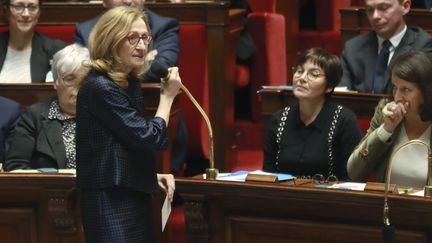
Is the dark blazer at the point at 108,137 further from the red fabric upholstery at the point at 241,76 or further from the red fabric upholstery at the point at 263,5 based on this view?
the red fabric upholstery at the point at 263,5

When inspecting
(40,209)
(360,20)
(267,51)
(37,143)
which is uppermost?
(360,20)

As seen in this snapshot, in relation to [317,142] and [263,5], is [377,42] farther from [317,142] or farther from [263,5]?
[263,5]

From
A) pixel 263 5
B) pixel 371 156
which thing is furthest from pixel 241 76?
pixel 371 156

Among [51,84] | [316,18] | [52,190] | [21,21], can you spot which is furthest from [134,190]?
[316,18]

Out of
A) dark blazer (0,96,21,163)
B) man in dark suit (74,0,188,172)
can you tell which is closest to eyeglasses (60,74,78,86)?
dark blazer (0,96,21,163)

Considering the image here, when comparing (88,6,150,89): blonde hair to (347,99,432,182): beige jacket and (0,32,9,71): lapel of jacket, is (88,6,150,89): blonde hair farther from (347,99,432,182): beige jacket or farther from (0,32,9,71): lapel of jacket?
(0,32,9,71): lapel of jacket

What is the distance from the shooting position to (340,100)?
2172mm

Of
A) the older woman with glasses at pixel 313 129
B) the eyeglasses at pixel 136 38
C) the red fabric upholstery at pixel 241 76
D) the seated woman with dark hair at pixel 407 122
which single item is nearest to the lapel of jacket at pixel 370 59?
the older woman with glasses at pixel 313 129

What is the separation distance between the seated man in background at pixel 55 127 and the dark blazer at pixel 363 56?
713mm

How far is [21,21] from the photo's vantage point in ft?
8.27

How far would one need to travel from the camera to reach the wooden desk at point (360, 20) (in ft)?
8.32

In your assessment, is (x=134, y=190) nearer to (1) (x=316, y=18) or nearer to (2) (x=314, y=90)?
(2) (x=314, y=90)

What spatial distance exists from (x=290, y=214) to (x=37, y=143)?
0.63 m

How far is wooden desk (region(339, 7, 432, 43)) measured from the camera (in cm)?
254
